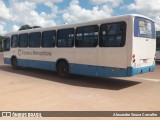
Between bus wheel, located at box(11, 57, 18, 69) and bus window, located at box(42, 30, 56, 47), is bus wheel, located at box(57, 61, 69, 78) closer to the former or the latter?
bus window, located at box(42, 30, 56, 47)

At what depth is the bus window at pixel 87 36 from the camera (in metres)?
11.7

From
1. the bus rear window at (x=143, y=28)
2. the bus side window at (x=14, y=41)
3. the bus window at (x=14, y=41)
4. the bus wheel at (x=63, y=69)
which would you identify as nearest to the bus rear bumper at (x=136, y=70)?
the bus rear window at (x=143, y=28)

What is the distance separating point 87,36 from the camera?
12.1 meters

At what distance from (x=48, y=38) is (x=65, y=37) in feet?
5.71

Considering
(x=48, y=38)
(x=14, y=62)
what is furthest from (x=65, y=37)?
(x=14, y=62)

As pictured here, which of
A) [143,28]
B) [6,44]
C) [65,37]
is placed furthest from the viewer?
[6,44]

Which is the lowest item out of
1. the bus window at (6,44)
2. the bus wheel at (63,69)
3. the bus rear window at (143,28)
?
the bus wheel at (63,69)

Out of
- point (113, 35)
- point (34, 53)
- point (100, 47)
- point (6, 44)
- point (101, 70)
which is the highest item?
point (113, 35)

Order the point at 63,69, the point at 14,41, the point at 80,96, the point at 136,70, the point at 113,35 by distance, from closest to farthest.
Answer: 1. the point at 80,96
2. the point at 136,70
3. the point at 113,35
4. the point at 63,69
5. the point at 14,41

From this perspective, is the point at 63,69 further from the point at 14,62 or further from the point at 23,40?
the point at 14,62

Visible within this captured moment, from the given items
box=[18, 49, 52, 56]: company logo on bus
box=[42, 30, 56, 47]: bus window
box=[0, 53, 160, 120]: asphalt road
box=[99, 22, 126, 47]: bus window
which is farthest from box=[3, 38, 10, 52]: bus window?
box=[99, 22, 126, 47]: bus window

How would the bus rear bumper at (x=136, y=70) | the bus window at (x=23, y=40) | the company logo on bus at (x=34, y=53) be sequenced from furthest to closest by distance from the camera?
Result: the bus window at (x=23, y=40), the company logo on bus at (x=34, y=53), the bus rear bumper at (x=136, y=70)

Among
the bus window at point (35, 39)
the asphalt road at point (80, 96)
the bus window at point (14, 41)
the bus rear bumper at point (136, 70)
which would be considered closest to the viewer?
the asphalt road at point (80, 96)

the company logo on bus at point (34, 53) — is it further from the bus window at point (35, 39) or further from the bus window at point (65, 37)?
the bus window at point (65, 37)
